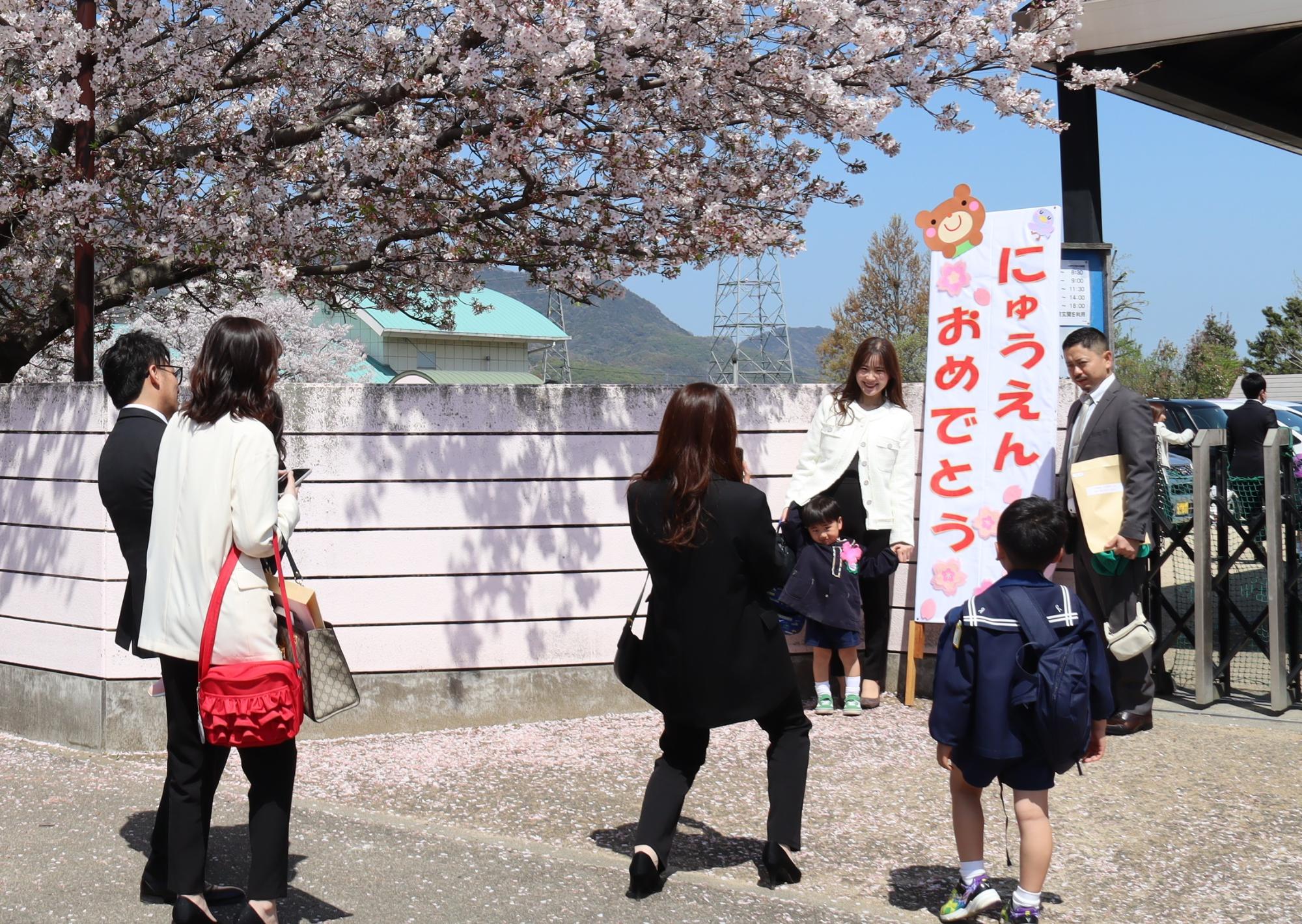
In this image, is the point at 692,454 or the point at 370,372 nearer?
the point at 692,454

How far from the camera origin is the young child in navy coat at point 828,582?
19.8ft

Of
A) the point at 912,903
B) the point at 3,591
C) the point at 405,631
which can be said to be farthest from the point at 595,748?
the point at 3,591

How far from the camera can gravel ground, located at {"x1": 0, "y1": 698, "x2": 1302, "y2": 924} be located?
378 cm

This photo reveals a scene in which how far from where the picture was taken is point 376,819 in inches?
180

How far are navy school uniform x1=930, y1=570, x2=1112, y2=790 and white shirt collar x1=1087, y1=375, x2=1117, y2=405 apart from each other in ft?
7.78

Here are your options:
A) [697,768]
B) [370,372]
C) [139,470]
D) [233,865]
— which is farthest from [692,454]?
[370,372]

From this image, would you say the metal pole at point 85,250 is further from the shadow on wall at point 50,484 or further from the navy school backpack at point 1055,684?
the navy school backpack at point 1055,684

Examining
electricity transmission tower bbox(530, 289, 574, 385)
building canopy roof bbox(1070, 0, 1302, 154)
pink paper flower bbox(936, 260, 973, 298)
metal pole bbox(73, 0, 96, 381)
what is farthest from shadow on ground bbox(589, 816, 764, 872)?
electricity transmission tower bbox(530, 289, 574, 385)

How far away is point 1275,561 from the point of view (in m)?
5.96

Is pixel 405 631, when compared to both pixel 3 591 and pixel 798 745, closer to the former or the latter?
pixel 3 591

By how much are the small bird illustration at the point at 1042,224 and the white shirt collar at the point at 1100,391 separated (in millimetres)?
818

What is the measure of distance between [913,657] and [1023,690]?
2.96 meters

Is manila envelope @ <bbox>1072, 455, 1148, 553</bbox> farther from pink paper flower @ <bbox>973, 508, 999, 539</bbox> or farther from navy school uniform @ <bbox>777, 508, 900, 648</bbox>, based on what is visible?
navy school uniform @ <bbox>777, 508, 900, 648</bbox>

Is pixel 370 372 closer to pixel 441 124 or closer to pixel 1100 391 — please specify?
pixel 441 124
